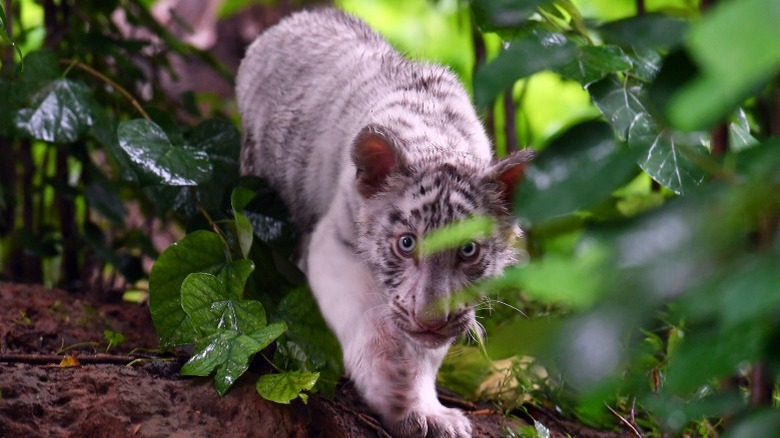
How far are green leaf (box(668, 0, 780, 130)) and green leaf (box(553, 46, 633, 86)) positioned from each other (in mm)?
955

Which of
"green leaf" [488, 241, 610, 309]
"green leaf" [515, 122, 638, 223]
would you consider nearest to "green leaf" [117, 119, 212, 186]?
"green leaf" [515, 122, 638, 223]

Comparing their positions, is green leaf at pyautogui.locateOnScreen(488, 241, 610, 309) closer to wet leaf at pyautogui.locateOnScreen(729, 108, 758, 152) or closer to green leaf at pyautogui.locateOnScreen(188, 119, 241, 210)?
wet leaf at pyautogui.locateOnScreen(729, 108, 758, 152)

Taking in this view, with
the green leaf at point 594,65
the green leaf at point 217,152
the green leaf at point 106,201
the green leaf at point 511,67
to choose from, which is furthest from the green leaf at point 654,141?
the green leaf at point 106,201

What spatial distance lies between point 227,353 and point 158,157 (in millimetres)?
735

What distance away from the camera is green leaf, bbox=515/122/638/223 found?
39.1 inches

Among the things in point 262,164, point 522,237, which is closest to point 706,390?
point 522,237

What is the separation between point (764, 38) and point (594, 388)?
0.44m

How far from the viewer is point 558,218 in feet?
→ 4.37

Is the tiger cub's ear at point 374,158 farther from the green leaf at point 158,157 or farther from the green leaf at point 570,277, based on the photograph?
the green leaf at point 570,277

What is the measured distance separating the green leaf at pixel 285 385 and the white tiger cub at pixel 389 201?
0.28m

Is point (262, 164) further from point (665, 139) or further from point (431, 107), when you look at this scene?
point (665, 139)

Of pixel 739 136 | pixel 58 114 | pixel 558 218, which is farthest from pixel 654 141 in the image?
pixel 58 114

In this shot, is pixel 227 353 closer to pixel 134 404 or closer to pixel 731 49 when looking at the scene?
pixel 134 404

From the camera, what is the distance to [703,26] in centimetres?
73
